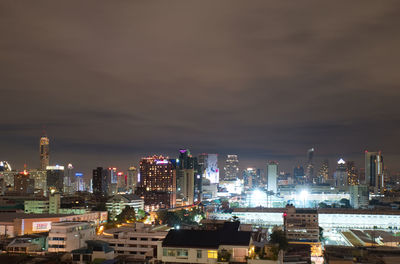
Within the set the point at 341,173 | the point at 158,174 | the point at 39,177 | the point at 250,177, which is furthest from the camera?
the point at 250,177

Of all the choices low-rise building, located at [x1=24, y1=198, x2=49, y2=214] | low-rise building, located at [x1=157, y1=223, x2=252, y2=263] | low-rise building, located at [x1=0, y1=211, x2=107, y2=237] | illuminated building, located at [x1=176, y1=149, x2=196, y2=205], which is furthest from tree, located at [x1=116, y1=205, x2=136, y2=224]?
illuminated building, located at [x1=176, y1=149, x2=196, y2=205]

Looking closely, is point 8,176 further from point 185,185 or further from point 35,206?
point 35,206

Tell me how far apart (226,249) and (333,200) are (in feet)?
207

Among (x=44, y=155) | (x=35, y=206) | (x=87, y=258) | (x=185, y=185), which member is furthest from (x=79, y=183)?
(x=87, y=258)

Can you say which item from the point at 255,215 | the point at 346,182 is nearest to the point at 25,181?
the point at 255,215

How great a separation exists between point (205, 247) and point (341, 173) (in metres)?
96.4

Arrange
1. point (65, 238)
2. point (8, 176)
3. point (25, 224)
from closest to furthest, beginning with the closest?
point (65, 238)
point (25, 224)
point (8, 176)

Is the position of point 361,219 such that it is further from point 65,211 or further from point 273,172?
point 273,172

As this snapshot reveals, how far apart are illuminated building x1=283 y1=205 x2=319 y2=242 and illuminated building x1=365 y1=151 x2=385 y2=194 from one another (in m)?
61.5

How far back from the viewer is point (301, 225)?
27859mm

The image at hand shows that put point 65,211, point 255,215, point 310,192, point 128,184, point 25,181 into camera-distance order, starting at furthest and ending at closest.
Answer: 1. point 128,184
2. point 310,192
3. point 25,181
4. point 255,215
5. point 65,211

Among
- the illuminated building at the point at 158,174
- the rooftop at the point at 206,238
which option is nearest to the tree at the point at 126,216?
the rooftop at the point at 206,238

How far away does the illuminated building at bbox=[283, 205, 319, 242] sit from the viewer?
2561cm

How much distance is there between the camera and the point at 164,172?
64875 millimetres
